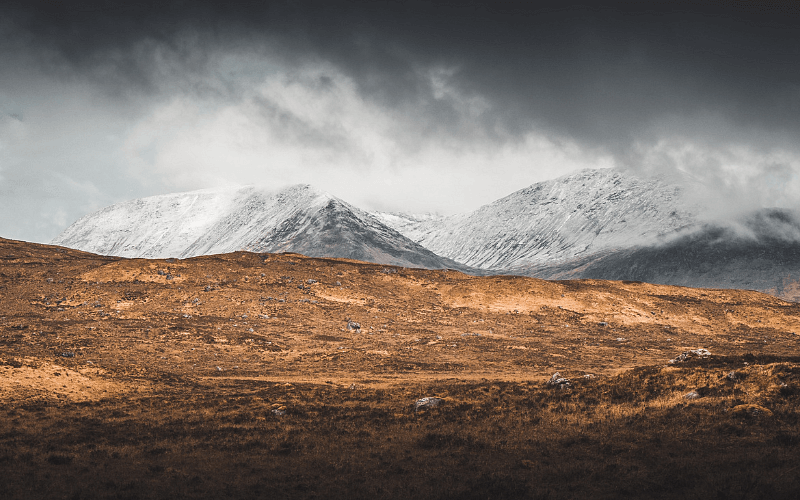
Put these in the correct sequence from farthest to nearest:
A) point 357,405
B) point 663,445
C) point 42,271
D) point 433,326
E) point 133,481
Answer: point 42,271, point 433,326, point 357,405, point 663,445, point 133,481

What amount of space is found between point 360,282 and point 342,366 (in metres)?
48.6

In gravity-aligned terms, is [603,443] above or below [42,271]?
below

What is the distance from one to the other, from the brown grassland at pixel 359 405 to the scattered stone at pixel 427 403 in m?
0.44

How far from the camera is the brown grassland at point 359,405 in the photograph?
18.1m

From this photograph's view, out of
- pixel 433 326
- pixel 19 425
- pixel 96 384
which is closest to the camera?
pixel 19 425

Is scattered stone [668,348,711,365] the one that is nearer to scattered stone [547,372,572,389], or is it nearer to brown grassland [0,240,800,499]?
brown grassland [0,240,800,499]

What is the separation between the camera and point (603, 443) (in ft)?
71.2

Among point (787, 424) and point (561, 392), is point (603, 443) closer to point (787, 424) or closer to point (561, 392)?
point (787, 424)

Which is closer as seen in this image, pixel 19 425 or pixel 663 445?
pixel 663 445

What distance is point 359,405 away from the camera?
32281 millimetres

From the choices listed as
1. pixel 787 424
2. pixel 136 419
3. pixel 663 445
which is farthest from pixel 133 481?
pixel 787 424

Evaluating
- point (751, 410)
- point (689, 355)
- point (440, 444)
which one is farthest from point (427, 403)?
point (689, 355)

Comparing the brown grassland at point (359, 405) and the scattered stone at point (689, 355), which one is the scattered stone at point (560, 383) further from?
the scattered stone at point (689, 355)

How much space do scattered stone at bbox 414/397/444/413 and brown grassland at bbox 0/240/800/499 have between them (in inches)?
17.4
